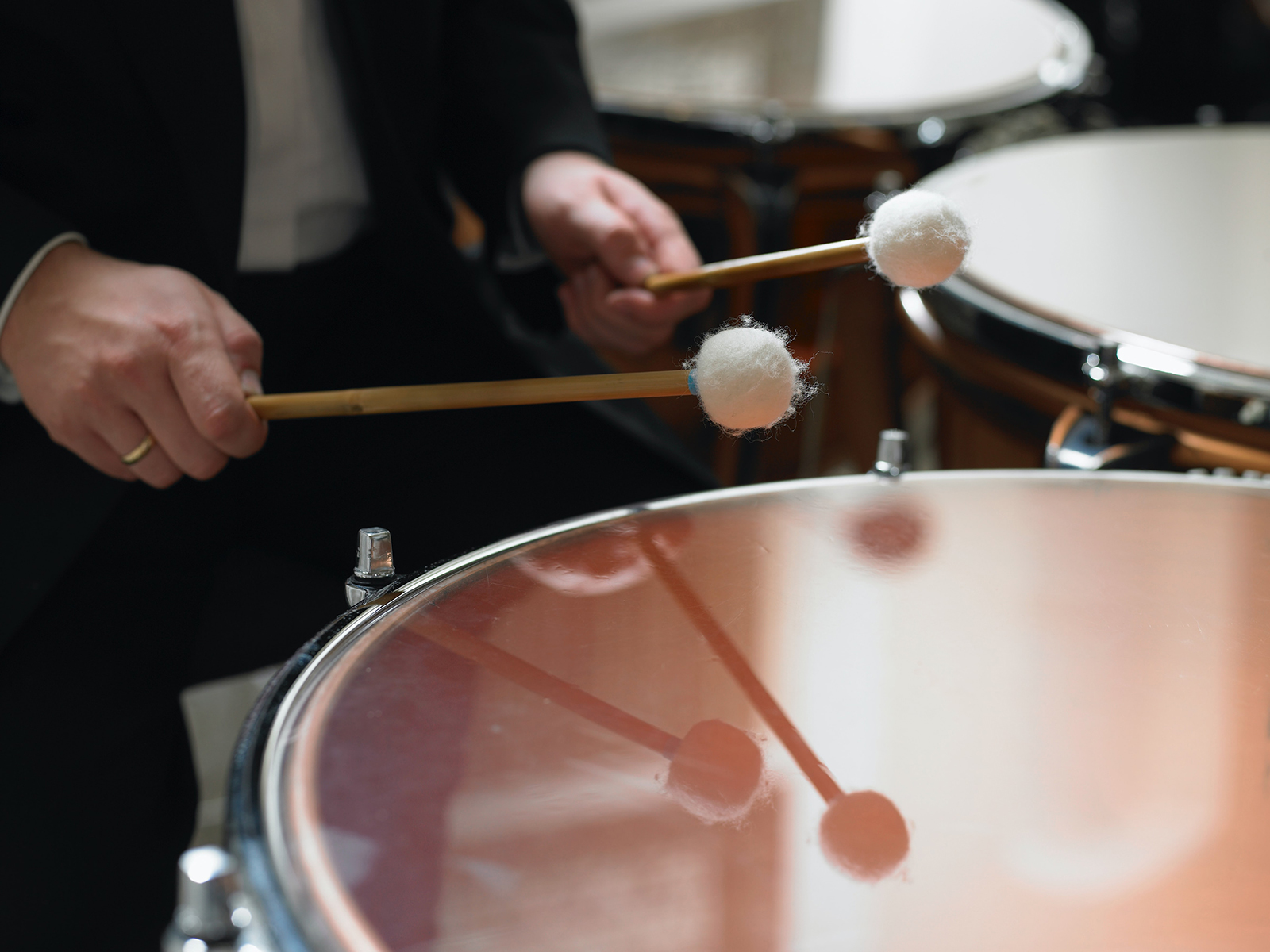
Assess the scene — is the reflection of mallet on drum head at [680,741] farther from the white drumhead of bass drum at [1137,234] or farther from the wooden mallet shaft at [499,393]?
the white drumhead of bass drum at [1137,234]

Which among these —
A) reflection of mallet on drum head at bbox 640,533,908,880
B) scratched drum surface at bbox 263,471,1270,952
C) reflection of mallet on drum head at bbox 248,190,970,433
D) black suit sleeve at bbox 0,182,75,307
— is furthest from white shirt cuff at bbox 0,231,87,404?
reflection of mallet on drum head at bbox 640,533,908,880

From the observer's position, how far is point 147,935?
0.50 m

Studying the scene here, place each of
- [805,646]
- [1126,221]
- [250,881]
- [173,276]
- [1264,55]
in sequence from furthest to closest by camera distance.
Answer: [1264,55] < [1126,221] < [173,276] < [805,646] < [250,881]

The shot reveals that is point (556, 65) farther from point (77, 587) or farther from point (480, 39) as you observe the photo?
point (77, 587)

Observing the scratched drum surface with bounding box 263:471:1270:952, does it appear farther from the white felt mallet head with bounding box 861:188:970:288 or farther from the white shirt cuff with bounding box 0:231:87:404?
the white shirt cuff with bounding box 0:231:87:404

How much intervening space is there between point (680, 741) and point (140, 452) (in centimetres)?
27

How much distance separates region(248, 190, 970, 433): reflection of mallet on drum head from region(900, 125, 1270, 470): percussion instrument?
0.19m

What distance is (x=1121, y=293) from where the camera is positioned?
0.67 meters

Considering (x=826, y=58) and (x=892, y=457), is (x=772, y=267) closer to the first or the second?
(x=892, y=457)

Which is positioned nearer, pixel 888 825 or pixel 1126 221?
pixel 888 825

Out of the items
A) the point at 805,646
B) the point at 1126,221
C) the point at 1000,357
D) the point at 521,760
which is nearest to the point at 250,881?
the point at 521,760

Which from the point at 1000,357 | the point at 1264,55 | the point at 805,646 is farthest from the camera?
the point at 1264,55

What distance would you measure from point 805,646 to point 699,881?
0.11m

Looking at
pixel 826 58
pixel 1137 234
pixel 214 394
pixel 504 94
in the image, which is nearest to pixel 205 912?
pixel 214 394
